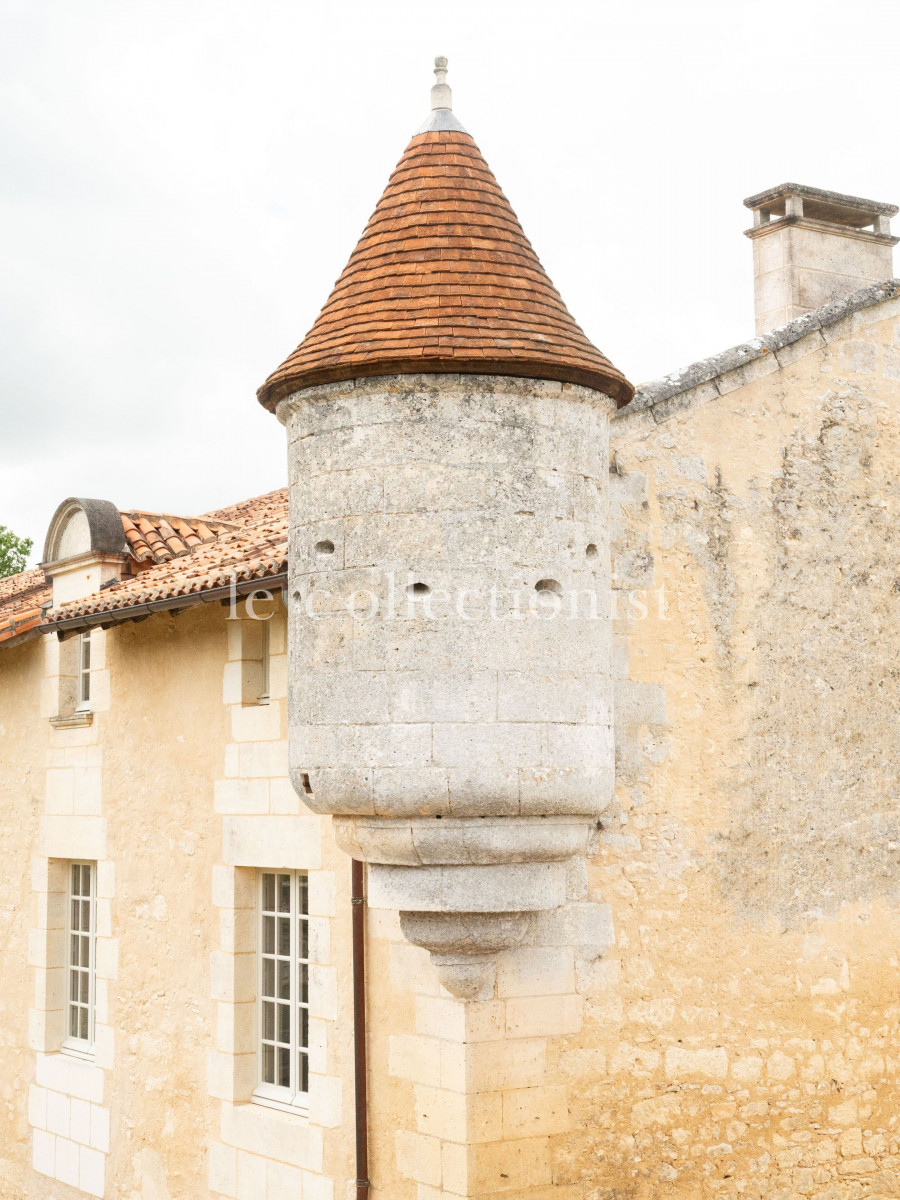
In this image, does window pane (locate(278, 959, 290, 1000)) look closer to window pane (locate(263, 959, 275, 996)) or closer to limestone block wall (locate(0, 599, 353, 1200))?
window pane (locate(263, 959, 275, 996))

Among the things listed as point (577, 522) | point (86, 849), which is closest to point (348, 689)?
point (577, 522)

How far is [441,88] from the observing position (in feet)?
23.8

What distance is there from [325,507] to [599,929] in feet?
8.30

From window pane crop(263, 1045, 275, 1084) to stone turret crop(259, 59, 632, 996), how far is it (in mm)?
2251

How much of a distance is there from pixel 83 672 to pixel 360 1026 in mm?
4514

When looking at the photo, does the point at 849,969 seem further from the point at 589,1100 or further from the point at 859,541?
the point at 859,541

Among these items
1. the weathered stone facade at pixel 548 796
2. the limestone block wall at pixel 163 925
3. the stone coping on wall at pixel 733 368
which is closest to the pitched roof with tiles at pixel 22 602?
the limestone block wall at pixel 163 925

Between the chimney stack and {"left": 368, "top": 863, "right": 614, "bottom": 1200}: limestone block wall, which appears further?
the chimney stack

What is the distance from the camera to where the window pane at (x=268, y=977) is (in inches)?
335

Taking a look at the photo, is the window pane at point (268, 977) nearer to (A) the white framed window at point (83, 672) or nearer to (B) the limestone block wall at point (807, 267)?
(A) the white framed window at point (83, 672)

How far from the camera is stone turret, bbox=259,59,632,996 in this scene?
6336 mm

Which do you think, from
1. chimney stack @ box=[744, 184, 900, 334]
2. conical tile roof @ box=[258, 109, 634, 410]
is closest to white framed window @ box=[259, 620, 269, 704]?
conical tile roof @ box=[258, 109, 634, 410]

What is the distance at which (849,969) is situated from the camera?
7680mm

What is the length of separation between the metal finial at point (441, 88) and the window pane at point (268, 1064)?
217 inches
